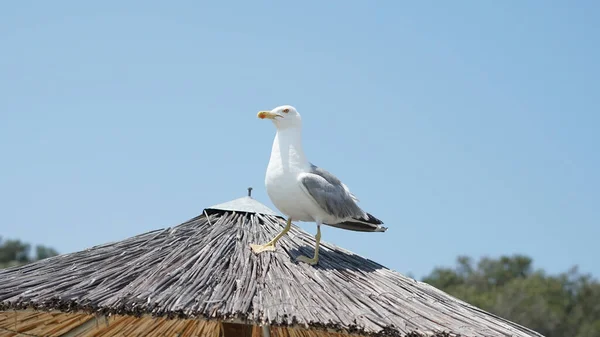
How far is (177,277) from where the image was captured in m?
4.38

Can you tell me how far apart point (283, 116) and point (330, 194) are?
611mm

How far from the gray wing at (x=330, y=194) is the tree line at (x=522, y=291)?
21.1 m

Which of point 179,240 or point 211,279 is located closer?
point 211,279

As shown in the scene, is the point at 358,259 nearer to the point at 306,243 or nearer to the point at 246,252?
the point at 306,243

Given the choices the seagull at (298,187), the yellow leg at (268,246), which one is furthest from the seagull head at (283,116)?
the yellow leg at (268,246)

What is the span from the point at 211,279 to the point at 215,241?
63 centimetres

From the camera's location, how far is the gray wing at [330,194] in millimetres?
4957

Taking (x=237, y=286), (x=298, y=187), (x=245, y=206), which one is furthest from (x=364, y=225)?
(x=237, y=286)

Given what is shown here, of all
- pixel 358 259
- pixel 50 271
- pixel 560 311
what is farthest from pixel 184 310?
pixel 560 311

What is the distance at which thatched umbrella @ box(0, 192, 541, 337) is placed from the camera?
13.3 ft

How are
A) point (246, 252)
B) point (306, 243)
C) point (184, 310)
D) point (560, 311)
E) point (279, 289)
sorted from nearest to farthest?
1. point (184, 310)
2. point (279, 289)
3. point (246, 252)
4. point (306, 243)
5. point (560, 311)

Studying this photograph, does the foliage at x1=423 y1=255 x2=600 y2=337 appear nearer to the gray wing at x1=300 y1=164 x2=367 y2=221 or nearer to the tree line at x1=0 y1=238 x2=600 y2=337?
the tree line at x1=0 y1=238 x2=600 y2=337

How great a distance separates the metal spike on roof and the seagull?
0.47 metres

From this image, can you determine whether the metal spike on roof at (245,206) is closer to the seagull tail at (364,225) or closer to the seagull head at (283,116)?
the seagull tail at (364,225)
